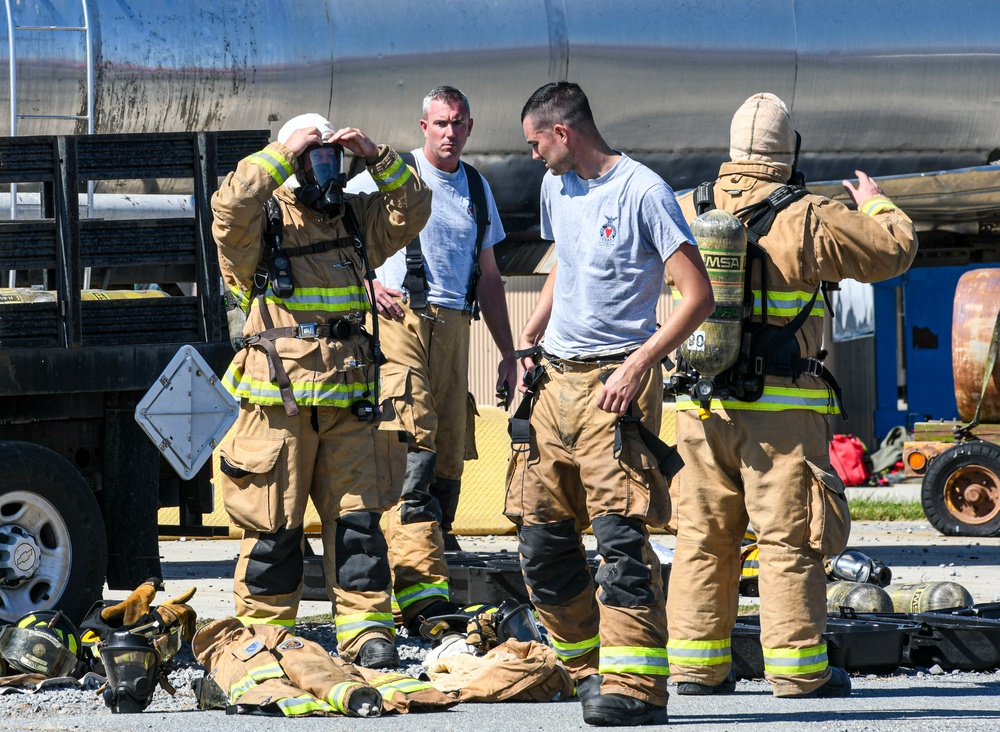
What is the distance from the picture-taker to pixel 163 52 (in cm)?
903

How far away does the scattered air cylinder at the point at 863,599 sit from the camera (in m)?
7.16

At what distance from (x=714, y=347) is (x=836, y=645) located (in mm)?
1357

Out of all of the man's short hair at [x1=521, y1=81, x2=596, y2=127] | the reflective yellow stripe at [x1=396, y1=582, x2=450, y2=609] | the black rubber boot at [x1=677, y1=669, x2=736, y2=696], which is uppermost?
the man's short hair at [x1=521, y1=81, x2=596, y2=127]

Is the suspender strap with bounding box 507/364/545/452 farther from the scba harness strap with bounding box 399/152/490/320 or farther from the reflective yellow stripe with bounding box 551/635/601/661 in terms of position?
the scba harness strap with bounding box 399/152/490/320

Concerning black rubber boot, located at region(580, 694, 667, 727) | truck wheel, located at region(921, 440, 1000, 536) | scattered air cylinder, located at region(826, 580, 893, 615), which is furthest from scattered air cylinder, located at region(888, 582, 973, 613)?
truck wheel, located at region(921, 440, 1000, 536)

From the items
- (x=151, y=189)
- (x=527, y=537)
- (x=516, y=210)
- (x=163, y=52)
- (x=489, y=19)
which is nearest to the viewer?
(x=527, y=537)

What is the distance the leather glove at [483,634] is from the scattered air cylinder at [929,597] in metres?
2.09

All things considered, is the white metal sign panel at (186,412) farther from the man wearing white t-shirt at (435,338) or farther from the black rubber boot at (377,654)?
the black rubber boot at (377,654)

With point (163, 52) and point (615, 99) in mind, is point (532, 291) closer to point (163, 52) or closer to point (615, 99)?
point (615, 99)

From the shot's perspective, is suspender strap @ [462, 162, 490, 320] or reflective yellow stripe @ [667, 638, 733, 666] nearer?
reflective yellow stripe @ [667, 638, 733, 666]

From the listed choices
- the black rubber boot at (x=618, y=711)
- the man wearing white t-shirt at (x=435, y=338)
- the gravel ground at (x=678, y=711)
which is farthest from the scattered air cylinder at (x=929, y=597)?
the black rubber boot at (x=618, y=711)

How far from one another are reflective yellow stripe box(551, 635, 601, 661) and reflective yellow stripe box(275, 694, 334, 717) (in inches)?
29.9

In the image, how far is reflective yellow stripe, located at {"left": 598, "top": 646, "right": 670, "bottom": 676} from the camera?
16.3ft

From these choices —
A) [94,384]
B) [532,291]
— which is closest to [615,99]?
[94,384]
